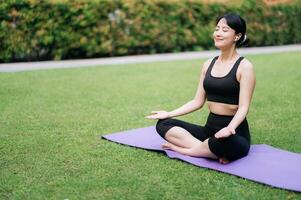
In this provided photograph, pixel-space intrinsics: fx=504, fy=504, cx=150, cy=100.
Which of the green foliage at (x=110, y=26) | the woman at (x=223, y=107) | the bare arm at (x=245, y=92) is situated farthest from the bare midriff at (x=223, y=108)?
the green foliage at (x=110, y=26)

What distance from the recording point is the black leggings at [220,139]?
421 cm

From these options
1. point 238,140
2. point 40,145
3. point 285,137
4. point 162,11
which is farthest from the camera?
point 162,11

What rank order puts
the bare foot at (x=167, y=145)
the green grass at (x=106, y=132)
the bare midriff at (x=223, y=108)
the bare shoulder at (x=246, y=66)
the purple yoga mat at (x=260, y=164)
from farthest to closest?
the bare foot at (x=167, y=145) < the bare midriff at (x=223, y=108) < the bare shoulder at (x=246, y=66) < the purple yoga mat at (x=260, y=164) < the green grass at (x=106, y=132)

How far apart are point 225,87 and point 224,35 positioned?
455 mm

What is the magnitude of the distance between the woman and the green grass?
22 centimetres

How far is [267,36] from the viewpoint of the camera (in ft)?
59.6

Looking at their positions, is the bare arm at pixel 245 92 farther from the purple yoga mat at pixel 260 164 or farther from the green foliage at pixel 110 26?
→ the green foliage at pixel 110 26

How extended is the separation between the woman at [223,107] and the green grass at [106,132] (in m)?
0.22

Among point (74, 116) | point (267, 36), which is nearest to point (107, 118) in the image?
point (74, 116)

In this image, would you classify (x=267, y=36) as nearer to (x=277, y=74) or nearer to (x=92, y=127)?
(x=277, y=74)

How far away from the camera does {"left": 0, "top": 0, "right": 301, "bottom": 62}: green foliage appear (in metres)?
12.5

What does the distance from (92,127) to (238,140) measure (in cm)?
208

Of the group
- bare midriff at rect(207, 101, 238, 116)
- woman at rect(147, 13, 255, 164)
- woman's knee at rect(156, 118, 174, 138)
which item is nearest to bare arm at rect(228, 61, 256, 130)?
woman at rect(147, 13, 255, 164)

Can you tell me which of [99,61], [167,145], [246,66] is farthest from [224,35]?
[99,61]
